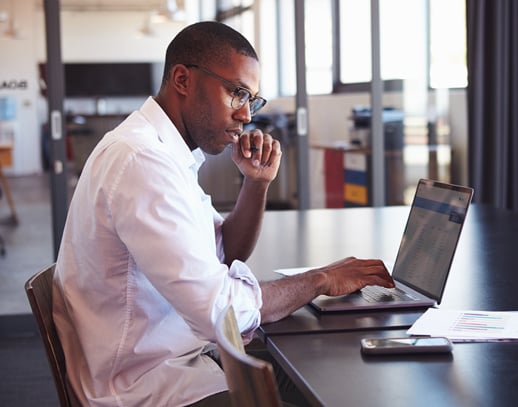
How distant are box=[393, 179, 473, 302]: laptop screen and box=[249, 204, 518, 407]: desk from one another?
0.06 meters

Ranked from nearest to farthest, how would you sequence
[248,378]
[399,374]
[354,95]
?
[248,378] < [399,374] < [354,95]

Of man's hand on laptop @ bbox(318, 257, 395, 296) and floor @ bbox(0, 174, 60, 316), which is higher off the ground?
man's hand on laptop @ bbox(318, 257, 395, 296)

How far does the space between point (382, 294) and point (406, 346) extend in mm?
432

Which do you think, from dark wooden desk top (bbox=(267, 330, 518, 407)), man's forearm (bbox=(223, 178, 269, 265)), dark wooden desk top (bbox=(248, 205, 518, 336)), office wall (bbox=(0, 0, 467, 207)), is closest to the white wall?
office wall (bbox=(0, 0, 467, 207))

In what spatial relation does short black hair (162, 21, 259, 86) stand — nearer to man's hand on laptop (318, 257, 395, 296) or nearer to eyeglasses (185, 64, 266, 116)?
eyeglasses (185, 64, 266, 116)

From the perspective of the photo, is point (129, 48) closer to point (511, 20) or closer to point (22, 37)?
point (22, 37)

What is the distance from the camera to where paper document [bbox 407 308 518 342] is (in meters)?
1.49

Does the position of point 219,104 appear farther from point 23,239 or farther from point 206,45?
point 23,239

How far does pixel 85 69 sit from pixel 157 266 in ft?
17.3

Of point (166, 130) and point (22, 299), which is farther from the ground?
point (166, 130)

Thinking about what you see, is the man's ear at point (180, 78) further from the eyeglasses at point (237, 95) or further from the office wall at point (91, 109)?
the office wall at point (91, 109)

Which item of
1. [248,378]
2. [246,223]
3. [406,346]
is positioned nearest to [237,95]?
[246,223]

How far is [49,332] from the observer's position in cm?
168

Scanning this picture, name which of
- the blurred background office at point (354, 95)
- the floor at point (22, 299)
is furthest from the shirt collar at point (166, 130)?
the blurred background office at point (354, 95)
